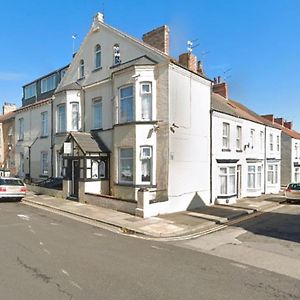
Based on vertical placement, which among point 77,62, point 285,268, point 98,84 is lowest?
point 285,268

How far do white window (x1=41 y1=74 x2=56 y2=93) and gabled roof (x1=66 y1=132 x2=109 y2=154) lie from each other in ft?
38.4

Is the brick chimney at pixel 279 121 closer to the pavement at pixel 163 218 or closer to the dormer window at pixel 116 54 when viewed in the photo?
the pavement at pixel 163 218

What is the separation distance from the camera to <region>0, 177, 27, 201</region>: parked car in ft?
58.9

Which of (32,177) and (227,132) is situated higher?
(227,132)

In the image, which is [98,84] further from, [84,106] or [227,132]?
[227,132]

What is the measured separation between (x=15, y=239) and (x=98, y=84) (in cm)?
1296

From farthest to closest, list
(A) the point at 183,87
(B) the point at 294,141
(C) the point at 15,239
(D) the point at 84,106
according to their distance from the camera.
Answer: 1. (B) the point at 294,141
2. (D) the point at 84,106
3. (A) the point at 183,87
4. (C) the point at 15,239

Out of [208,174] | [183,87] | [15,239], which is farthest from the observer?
[208,174]

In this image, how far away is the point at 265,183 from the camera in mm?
28156

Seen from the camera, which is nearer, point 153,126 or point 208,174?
point 153,126

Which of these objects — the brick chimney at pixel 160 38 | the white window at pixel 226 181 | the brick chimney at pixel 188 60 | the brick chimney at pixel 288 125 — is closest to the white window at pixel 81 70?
the brick chimney at pixel 160 38

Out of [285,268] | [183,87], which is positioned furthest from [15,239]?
[183,87]

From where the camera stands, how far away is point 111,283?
6.12 metres

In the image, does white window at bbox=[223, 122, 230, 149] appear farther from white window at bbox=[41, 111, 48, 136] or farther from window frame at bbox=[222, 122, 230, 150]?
white window at bbox=[41, 111, 48, 136]
